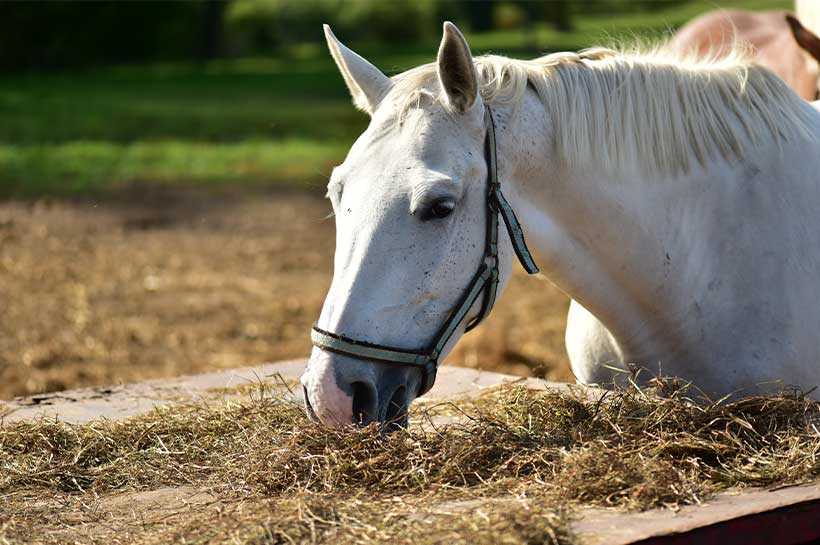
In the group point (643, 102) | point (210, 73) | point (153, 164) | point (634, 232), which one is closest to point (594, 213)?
point (634, 232)

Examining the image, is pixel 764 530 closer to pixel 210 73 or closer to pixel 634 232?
pixel 634 232

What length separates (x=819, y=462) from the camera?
2.53 m

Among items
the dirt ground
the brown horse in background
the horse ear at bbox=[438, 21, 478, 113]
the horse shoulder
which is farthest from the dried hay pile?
the brown horse in background

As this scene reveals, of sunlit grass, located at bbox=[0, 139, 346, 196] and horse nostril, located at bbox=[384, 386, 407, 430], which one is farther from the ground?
horse nostril, located at bbox=[384, 386, 407, 430]

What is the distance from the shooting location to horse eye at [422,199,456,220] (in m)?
2.68

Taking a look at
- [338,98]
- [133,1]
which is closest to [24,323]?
[338,98]

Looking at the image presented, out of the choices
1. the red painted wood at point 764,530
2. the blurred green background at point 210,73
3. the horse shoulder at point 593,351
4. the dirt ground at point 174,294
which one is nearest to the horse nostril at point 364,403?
the red painted wood at point 764,530

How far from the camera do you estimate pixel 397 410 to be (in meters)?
2.66

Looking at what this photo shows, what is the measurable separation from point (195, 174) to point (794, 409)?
1044 cm

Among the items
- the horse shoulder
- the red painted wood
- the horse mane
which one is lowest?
the horse shoulder

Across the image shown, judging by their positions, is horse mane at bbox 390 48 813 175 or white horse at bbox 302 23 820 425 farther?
horse mane at bbox 390 48 813 175

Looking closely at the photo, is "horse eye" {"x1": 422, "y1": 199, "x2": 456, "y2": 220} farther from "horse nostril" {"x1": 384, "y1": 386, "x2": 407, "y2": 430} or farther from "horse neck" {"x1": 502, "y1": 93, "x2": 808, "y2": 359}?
"horse nostril" {"x1": 384, "y1": 386, "x2": 407, "y2": 430}

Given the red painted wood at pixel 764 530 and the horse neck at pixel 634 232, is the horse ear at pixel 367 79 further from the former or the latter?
the red painted wood at pixel 764 530

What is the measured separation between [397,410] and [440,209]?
48 cm
